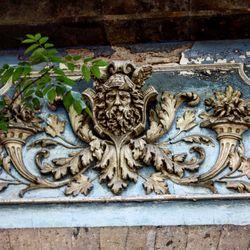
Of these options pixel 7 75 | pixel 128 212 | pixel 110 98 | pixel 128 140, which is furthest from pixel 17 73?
pixel 128 212

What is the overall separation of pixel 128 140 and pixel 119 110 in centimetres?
15

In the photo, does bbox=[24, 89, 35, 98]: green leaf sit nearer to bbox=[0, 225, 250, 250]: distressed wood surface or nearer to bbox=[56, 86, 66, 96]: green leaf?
bbox=[56, 86, 66, 96]: green leaf

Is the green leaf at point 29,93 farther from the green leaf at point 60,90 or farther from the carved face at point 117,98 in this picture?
the carved face at point 117,98

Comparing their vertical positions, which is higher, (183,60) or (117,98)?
(183,60)

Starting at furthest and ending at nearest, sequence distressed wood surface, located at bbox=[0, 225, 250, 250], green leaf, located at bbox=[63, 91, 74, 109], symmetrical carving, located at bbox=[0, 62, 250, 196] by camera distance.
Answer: symmetrical carving, located at bbox=[0, 62, 250, 196] < distressed wood surface, located at bbox=[0, 225, 250, 250] < green leaf, located at bbox=[63, 91, 74, 109]

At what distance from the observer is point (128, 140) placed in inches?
161

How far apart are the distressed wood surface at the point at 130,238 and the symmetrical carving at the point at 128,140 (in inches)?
9.1

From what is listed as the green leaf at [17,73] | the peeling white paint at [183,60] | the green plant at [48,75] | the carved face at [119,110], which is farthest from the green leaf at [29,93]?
the peeling white paint at [183,60]

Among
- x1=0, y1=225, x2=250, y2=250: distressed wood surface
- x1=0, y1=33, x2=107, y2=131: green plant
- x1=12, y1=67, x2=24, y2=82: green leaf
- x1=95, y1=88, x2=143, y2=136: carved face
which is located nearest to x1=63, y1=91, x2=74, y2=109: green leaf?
x1=0, y1=33, x2=107, y2=131: green plant

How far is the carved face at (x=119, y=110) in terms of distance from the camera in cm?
408

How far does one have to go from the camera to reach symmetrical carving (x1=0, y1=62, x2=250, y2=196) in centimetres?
400

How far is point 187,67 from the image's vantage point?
4383 millimetres

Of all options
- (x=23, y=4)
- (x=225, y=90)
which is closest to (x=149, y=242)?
(x=225, y=90)

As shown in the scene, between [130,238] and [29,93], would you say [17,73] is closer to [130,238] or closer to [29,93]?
[29,93]
